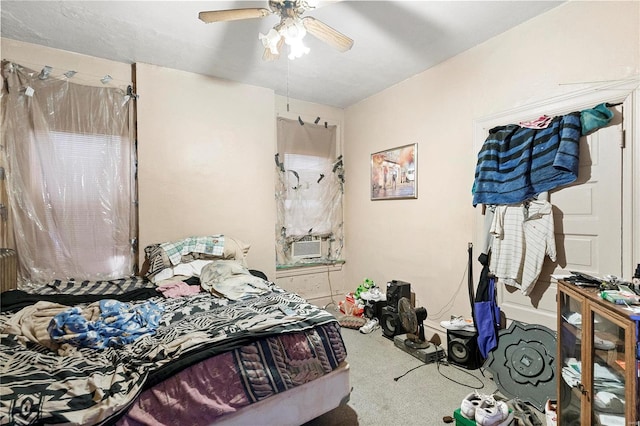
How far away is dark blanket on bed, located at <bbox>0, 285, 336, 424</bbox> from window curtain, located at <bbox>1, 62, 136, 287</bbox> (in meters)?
0.88

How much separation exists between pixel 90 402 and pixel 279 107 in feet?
11.0

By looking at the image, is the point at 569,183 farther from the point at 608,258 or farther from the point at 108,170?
the point at 108,170

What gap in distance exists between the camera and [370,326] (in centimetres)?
318

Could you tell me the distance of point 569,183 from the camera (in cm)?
198

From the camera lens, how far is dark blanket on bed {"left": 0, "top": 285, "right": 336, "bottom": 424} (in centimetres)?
108

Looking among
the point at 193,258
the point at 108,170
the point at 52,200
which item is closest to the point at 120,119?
the point at 108,170

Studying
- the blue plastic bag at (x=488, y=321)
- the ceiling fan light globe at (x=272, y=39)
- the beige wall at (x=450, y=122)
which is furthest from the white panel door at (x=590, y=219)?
the ceiling fan light globe at (x=272, y=39)

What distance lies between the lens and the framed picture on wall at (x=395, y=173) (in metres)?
3.17

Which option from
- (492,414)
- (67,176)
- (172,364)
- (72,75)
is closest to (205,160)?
(67,176)

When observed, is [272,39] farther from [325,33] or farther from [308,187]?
[308,187]

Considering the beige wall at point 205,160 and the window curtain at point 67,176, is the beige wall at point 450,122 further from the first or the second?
the window curtain at point 67,176

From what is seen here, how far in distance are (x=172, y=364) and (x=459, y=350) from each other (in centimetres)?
220

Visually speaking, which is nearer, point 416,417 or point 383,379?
point 416,417

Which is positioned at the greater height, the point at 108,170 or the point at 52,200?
the point at 108,170
